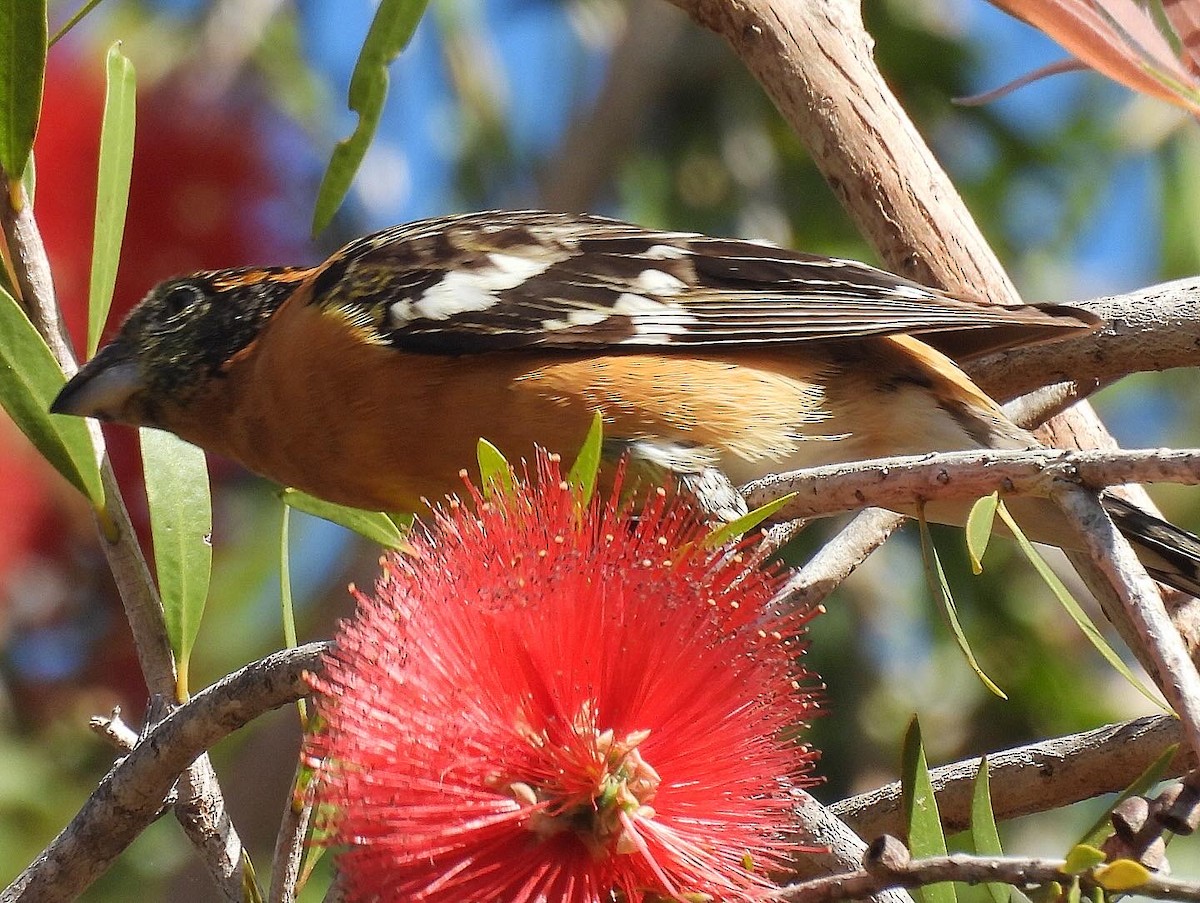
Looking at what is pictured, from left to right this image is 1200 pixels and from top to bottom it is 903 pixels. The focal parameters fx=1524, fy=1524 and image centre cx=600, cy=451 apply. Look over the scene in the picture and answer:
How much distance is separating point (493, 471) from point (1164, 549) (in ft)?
5.13

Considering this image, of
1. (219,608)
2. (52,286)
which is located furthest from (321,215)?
(219,608)

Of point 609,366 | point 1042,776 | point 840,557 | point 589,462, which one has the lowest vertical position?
A: point 1042,776

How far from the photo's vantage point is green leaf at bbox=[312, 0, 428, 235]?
3307 mm

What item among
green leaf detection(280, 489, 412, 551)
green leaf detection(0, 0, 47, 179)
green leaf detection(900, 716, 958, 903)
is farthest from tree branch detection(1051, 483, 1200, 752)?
green leaf detection(0, 0, 47, 179)

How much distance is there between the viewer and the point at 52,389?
2.93 meters

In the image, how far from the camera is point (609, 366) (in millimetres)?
3398

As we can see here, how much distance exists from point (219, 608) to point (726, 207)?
292cm

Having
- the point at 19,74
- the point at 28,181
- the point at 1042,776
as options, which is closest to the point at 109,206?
the point at 28,181

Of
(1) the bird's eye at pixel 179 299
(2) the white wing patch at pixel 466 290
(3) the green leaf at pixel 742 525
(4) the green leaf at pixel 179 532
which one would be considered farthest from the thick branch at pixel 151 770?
(1) the bird's eye at pixel 179 299

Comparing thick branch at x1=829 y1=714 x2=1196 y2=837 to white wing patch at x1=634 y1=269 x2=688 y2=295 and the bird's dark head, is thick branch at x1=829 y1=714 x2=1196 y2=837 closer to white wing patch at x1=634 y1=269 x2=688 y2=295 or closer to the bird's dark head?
white wing patch at x1=634 y1=269 x2=688 y2=295

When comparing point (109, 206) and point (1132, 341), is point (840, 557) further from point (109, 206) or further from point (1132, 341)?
point (109, 206)

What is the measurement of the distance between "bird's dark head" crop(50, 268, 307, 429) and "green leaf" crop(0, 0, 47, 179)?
3.44 feet

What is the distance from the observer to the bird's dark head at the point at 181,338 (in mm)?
4031

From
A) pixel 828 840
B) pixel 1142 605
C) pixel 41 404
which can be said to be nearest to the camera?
pixel 1142 605
